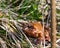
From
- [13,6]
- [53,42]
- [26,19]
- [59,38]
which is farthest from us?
[13,6]

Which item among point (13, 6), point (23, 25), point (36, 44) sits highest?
point (13, 6)

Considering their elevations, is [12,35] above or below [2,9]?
below

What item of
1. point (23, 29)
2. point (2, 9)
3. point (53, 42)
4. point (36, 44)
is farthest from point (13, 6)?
point (53, 42)

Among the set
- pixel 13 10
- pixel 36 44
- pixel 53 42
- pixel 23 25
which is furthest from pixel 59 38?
pixel 53 42

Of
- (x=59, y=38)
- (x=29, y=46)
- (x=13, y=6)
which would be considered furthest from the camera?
(x=13, y=6)

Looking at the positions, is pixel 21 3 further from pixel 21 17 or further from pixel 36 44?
pixel 36 44

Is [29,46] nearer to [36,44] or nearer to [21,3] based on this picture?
[36,44]

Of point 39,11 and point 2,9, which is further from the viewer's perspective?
point 39,11

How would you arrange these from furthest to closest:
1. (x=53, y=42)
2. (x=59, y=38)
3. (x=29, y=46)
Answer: (x=59, y=38)
(x=29, y=46)
(x=53, y=42)

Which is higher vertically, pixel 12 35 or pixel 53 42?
pixel 53 42
